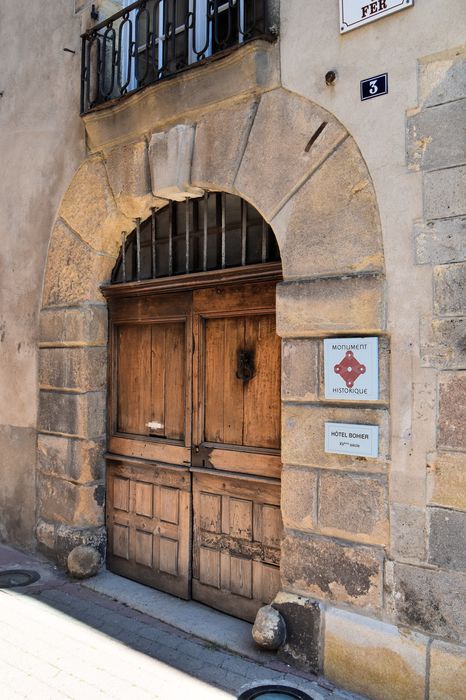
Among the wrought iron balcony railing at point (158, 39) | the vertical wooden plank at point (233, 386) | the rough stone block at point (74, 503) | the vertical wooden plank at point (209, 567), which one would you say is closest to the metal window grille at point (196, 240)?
the vertical wooden plank at point (233, 386)

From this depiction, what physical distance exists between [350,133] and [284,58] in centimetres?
73

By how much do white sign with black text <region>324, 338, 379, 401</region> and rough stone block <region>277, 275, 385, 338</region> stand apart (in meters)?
0.07

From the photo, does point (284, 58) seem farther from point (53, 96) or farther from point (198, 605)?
point (198, 605)

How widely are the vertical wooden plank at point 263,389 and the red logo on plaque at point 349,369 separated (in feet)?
2.16

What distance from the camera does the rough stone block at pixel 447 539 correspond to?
120 inches

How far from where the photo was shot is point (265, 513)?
13.4ft

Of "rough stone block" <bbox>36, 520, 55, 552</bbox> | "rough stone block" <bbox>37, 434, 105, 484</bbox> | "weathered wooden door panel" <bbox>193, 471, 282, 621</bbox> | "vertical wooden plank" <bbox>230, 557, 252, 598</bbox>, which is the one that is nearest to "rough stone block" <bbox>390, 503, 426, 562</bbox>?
"weathered wooden door panel" <bbox>193, 471, 282, 621</bbox>

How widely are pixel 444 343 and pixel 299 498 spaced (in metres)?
1.25

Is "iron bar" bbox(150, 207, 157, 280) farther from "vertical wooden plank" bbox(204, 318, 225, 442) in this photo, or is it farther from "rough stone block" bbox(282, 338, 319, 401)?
"rough stone block" bbox(282, 338, 319, 401)

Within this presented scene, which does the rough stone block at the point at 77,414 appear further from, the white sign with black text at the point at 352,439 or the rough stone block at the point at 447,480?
the rough stone block at the point at 447,480

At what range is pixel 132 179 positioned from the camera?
4.70 meters

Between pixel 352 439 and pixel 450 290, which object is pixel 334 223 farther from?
pixel 352 439

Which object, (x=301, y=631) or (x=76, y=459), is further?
(x=76, y=459)

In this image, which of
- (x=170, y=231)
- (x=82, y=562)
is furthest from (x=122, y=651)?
(x=170, y=231)
